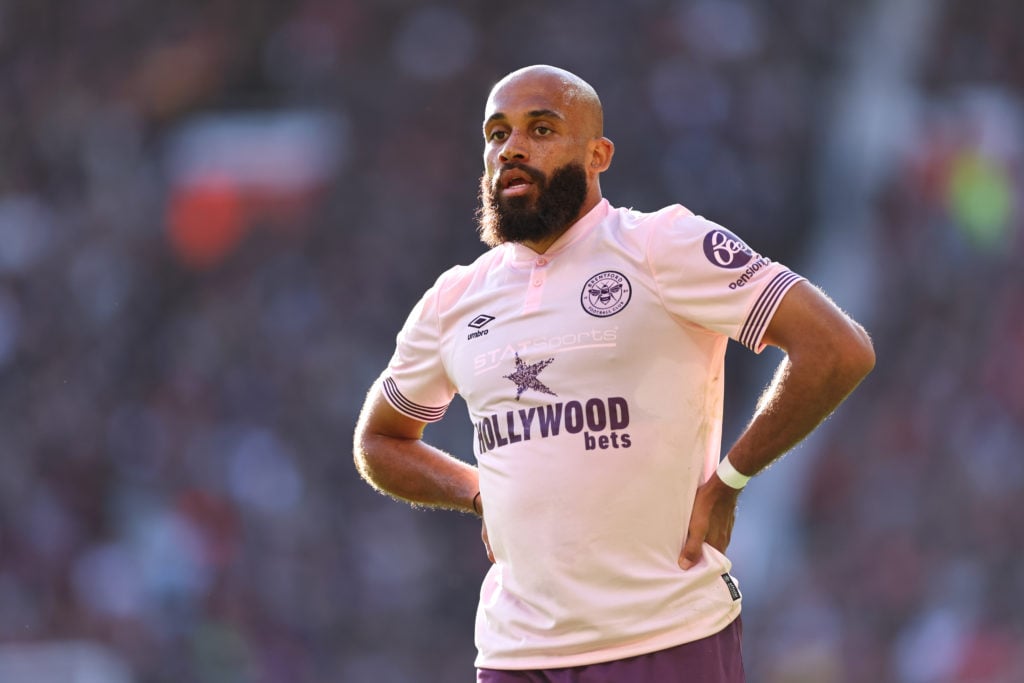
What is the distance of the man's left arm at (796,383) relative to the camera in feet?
14.0

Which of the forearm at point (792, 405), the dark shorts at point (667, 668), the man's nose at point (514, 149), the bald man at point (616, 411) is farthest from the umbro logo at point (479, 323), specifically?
the dark shorts at point (667, 668)

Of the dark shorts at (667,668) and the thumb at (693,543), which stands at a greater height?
the thumb at (693,543)

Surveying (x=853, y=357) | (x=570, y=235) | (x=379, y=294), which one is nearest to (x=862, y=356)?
(x=853, y=357)

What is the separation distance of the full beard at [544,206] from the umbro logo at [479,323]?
0.23 metres

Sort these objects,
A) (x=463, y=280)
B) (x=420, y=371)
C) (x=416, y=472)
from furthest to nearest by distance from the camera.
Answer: (x=416, y=472)
(x=420, y=371)
(x=463, y=280)

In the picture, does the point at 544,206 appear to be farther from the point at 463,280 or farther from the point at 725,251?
the point at 725,251

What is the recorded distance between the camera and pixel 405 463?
17.5 ft

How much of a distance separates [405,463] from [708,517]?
1200mm

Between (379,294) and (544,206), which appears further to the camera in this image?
(379,294)

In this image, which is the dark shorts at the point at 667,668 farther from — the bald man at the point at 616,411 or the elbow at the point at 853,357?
the elbow at the point at 853,357

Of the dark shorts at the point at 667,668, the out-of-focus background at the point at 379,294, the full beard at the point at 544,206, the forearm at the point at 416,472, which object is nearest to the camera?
the dark shorts at the point at 667,668

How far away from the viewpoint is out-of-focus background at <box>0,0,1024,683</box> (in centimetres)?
1298

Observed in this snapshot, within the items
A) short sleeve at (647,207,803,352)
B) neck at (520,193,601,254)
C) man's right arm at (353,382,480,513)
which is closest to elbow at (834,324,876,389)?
short sleeve at (647,207,803,352)

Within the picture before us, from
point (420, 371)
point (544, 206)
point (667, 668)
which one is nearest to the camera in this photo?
point (667, 668)
